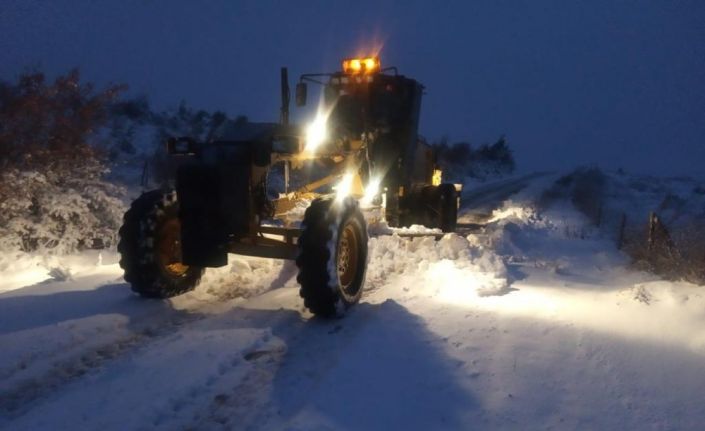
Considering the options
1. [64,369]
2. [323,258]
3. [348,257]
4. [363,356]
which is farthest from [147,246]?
[363,356]

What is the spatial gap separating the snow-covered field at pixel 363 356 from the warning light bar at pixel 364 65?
3.77 meters

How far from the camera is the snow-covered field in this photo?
353 centimetres

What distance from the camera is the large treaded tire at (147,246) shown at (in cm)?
586

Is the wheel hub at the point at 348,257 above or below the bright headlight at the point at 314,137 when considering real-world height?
below

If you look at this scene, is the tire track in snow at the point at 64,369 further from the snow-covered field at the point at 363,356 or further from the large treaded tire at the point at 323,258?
the large treaded tire at the point at 323,258

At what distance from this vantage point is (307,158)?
6574 millimetres

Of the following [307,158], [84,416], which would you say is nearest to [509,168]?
[307,158]

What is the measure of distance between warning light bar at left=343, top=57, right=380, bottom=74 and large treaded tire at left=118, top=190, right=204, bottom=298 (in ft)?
14.0

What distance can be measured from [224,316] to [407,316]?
5.90 feet

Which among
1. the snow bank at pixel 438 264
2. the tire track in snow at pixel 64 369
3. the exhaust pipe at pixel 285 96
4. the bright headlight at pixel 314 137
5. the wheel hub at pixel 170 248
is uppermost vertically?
the exhaust pipe at pixel 285 96

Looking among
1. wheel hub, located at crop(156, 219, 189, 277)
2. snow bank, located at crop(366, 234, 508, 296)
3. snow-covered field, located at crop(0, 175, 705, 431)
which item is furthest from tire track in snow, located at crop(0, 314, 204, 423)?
snow bank, located at crop(366, 234, 508, 296)

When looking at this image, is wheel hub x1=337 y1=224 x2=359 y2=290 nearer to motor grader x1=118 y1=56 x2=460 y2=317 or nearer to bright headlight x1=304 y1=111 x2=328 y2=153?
motor grader x1=118 y1=56 x2=460 y2=317

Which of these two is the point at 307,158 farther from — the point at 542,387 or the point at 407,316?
the point at 542,387

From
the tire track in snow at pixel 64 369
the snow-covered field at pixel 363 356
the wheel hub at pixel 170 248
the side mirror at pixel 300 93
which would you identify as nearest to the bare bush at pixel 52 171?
the snow-covered field at pixel 363 356
